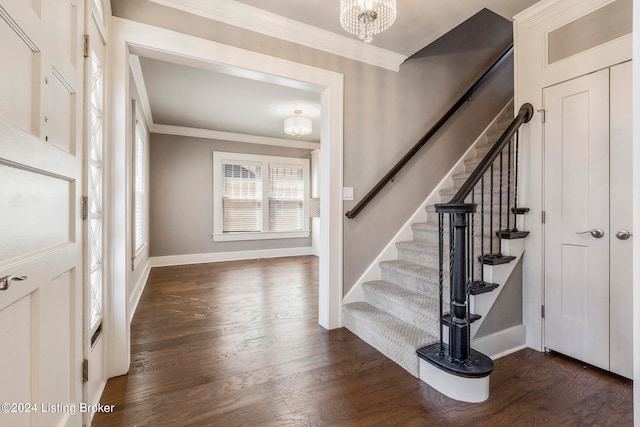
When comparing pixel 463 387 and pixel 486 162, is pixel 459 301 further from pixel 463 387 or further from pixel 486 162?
pixel 486 162

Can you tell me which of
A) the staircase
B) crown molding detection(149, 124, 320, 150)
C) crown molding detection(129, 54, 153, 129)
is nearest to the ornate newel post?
the staircase

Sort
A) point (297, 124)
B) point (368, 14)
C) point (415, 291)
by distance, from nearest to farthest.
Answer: point (368, 14)
point (415, 291)
point (297, 124)

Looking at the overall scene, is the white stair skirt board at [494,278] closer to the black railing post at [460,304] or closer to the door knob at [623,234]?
the black railing post at [460,304]

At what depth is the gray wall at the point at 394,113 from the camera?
256 centimetres

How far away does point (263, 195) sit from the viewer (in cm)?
622

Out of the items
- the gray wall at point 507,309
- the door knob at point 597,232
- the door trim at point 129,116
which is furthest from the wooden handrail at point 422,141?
the door knob at point 597,232

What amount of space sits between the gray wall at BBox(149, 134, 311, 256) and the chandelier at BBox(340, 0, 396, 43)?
15.3 feet

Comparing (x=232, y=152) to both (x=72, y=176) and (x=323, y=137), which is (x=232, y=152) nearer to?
(x=323, y=137)

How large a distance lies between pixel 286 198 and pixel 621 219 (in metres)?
5.40

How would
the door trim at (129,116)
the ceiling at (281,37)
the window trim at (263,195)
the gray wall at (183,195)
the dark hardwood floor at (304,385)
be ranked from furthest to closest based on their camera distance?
the window trim at (263,195) < the gray wall at (183,195) < the ceiling at (281,37) < the door trim at (129,116) < the dark hardwood floor at (304,385)

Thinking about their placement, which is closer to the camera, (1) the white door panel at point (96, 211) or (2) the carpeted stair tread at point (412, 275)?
(1) the white door panel at point (96, 211)

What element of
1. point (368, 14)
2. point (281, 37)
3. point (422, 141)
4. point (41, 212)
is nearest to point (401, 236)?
point (422, 141)

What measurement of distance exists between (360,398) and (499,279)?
131 centimetres

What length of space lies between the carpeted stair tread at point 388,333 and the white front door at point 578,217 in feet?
3.32
